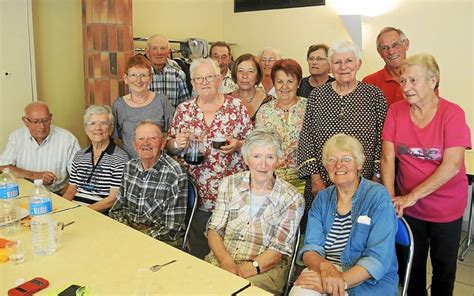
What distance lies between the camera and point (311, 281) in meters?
1.86

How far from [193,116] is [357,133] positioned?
0.99 meters

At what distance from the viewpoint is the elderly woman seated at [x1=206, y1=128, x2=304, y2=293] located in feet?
6.85

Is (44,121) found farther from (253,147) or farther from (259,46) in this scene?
(259,46)

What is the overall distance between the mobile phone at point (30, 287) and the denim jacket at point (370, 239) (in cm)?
110

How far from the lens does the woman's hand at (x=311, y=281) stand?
1.84 m

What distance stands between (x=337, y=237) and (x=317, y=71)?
170 centimetres

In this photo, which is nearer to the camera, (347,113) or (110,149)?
(347,113)

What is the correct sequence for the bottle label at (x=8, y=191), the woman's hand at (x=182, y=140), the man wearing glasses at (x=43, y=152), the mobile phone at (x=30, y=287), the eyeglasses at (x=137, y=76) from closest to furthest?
the mobile phone at (x=30, y=287) < the bottle label at (x=8, y=191) < the woman's hand at (x=182, y=140) < the eyeglasses at (x=137, y=76) < the man wearing glasses at (x=43, y=152)

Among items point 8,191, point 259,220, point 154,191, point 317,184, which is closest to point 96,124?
point 154,191

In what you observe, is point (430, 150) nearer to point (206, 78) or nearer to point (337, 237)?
point (337, 237)

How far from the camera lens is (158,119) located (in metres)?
3.13

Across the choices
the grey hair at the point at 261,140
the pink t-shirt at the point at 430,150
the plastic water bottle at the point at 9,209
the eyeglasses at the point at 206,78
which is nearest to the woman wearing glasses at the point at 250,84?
the eyeglasses at the point at 206,78

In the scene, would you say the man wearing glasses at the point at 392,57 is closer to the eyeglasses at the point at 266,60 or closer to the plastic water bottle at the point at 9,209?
the eyeglasses at the point at 266,60

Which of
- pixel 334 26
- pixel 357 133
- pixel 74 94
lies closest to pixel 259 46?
pixel 334 26
